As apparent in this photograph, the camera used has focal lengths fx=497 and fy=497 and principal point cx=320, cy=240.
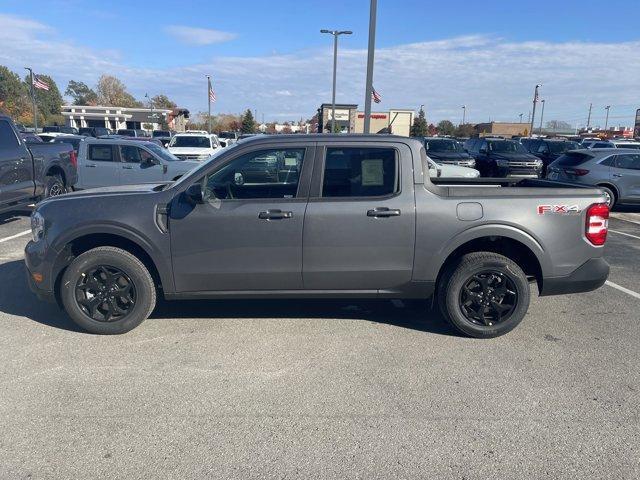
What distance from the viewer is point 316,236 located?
4340 millimetres

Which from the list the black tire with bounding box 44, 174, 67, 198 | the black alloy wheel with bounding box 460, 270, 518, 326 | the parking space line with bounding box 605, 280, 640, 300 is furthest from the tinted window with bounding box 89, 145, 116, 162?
the parking space line with bounding box 605, 280, 640, 300

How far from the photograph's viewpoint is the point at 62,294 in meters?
4.44

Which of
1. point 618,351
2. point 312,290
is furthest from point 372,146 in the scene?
point 618,351

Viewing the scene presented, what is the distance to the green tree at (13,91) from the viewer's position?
86875 millimetres

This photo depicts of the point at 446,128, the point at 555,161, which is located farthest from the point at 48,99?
the point at 555,161

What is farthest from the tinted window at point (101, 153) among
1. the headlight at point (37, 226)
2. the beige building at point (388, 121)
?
the beige building at point (388, 121)

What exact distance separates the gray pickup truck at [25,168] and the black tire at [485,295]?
7734 millimetres

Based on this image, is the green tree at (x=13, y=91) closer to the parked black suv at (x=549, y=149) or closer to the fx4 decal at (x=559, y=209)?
the parked black suv at (x=549, y=149)

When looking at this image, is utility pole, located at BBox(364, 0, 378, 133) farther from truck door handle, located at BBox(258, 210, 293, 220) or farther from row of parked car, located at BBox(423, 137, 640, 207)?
truck door handle, located at BBox(258, 210, 293, 220)

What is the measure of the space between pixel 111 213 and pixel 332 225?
6.36 feet

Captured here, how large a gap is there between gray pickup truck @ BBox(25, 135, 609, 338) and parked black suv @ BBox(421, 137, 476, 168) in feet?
39.7

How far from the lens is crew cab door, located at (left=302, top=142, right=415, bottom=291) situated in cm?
433

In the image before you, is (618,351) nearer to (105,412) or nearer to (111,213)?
(105,412)

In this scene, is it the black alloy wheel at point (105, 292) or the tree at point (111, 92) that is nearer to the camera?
the black alloy wheel at point (105, 292)
